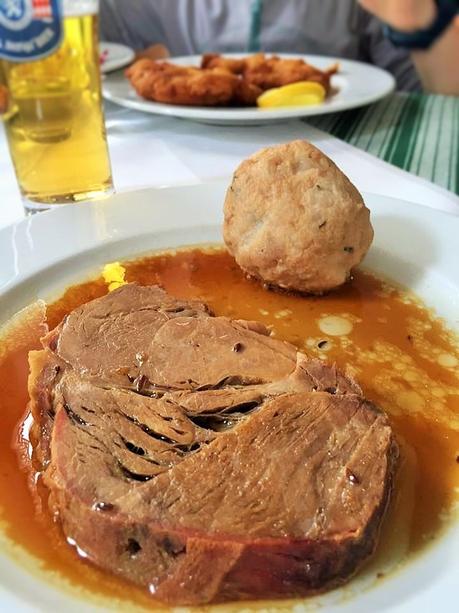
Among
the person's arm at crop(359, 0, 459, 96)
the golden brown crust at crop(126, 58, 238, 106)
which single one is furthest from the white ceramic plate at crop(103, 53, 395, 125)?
the person's arm at crop(359, 0, 459, 96)

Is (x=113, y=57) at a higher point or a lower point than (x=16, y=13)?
lower

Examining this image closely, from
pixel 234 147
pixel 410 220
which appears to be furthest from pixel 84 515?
pixel 234 147

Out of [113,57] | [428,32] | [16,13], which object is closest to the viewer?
[16,13]

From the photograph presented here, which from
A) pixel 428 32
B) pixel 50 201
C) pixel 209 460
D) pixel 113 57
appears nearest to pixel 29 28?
pixel 50 201

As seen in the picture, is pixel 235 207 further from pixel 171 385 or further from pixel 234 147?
pixel 234 147

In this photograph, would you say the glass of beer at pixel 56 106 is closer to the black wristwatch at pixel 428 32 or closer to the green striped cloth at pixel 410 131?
the green striped cloth at pixel 410 131

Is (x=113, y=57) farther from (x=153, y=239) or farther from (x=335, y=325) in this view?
(x=335, y=325)

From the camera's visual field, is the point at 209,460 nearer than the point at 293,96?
Yes
